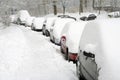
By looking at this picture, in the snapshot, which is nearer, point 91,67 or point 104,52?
point 104,52

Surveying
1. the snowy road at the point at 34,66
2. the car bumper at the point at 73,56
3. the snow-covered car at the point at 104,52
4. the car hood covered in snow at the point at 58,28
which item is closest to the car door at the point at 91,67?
the snow-covered car at the point at 104,52

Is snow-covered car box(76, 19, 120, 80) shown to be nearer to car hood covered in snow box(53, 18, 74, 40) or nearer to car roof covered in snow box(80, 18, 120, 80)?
car roof covered in snow box(80, 18, 120, 80)

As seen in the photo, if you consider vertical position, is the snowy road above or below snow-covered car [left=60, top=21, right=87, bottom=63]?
below

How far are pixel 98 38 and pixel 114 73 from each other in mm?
1223

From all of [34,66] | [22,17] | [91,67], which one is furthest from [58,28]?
[22,17]

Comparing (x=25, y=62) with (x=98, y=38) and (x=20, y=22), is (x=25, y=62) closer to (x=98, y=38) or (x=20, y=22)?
(x=98, y=38)

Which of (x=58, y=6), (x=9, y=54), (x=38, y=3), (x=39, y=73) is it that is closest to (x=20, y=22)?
(x=58, y=6)

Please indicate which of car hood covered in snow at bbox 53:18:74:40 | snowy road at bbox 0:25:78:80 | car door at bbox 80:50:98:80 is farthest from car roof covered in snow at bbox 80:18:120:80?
car hood covered in snow at bbox 53:18:74:40

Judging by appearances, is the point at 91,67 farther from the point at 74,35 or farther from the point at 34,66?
the point at 74,35

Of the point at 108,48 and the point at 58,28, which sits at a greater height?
the point at 108,48

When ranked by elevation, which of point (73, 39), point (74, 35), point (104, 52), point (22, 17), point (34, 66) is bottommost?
point (22, 17)

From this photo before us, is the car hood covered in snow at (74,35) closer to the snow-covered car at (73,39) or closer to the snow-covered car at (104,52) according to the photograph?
the snow-covered car at (73,39)

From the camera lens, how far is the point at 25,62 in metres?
11.6

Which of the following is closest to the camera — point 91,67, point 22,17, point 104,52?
point 104,52
